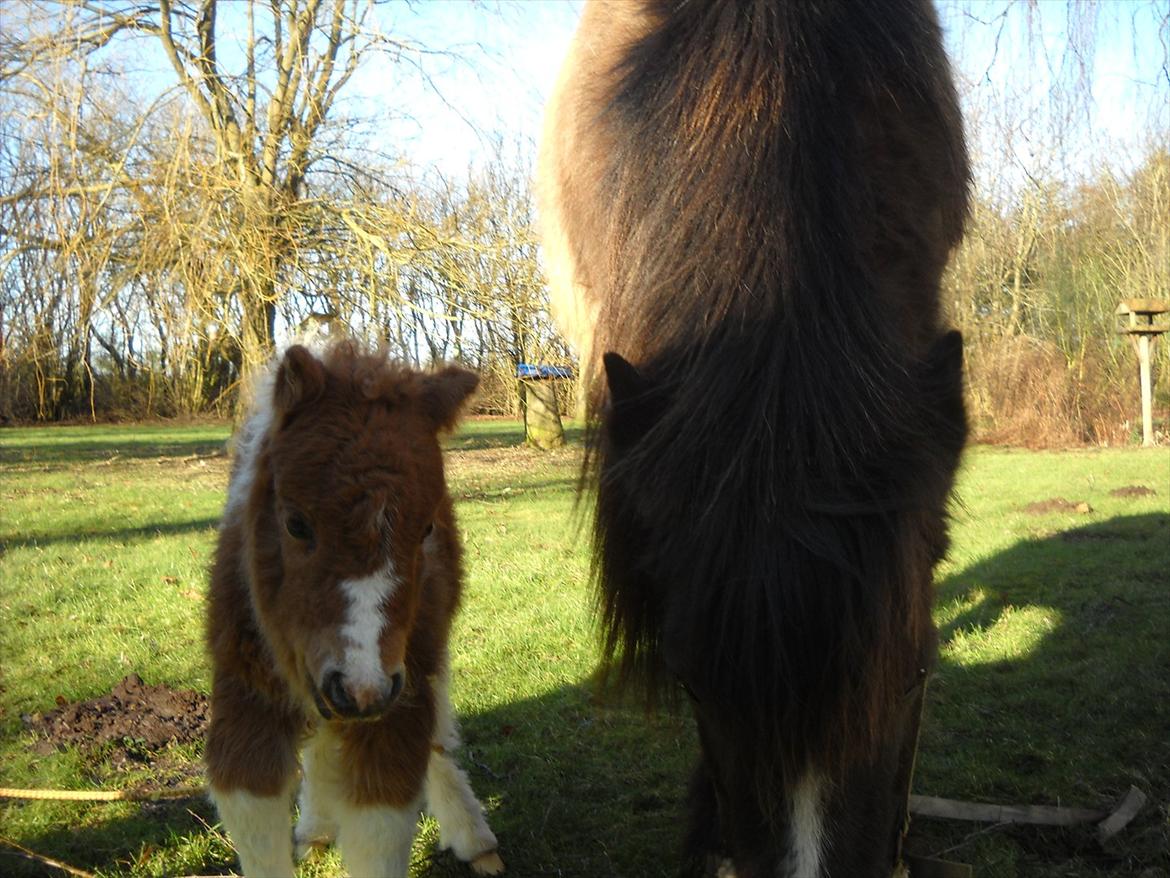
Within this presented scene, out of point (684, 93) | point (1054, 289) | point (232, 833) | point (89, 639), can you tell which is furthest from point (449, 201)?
point (1054, 289)

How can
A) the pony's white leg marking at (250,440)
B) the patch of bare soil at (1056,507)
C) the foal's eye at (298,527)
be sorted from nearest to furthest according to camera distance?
Answer: 1. the foal's eye at (298,527)
2. the pony's white leg marking at (250,440)
3. the patch of bare soil at (1056,507)

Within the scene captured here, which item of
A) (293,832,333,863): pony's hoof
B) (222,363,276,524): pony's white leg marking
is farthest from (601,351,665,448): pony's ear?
(293,832,333,863): pony's hoof

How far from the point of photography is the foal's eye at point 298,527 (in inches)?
94.1

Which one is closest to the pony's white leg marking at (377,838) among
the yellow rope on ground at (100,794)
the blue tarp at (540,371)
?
the yellow rope on ground at (100,794)

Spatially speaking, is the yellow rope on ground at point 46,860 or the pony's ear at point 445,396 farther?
the yellow rope on ground at point 46,860

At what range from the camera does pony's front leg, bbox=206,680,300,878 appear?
2.55m

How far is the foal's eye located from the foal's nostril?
1.21 ft

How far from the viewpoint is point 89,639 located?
19.0ft

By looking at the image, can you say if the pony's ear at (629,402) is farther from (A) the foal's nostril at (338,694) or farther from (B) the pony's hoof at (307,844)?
(B) the pony's hoof at (307,844)

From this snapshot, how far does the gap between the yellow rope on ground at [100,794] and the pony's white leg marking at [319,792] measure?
44 centimetres

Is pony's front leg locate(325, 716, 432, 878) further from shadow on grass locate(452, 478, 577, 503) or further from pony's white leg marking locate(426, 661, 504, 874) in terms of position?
shadow on grass locate(452, 478, 577, 503)

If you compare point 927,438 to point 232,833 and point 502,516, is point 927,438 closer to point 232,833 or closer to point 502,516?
point 232,833

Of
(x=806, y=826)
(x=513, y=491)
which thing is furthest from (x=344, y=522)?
(x=513, y=491)

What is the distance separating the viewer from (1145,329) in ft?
53.4
